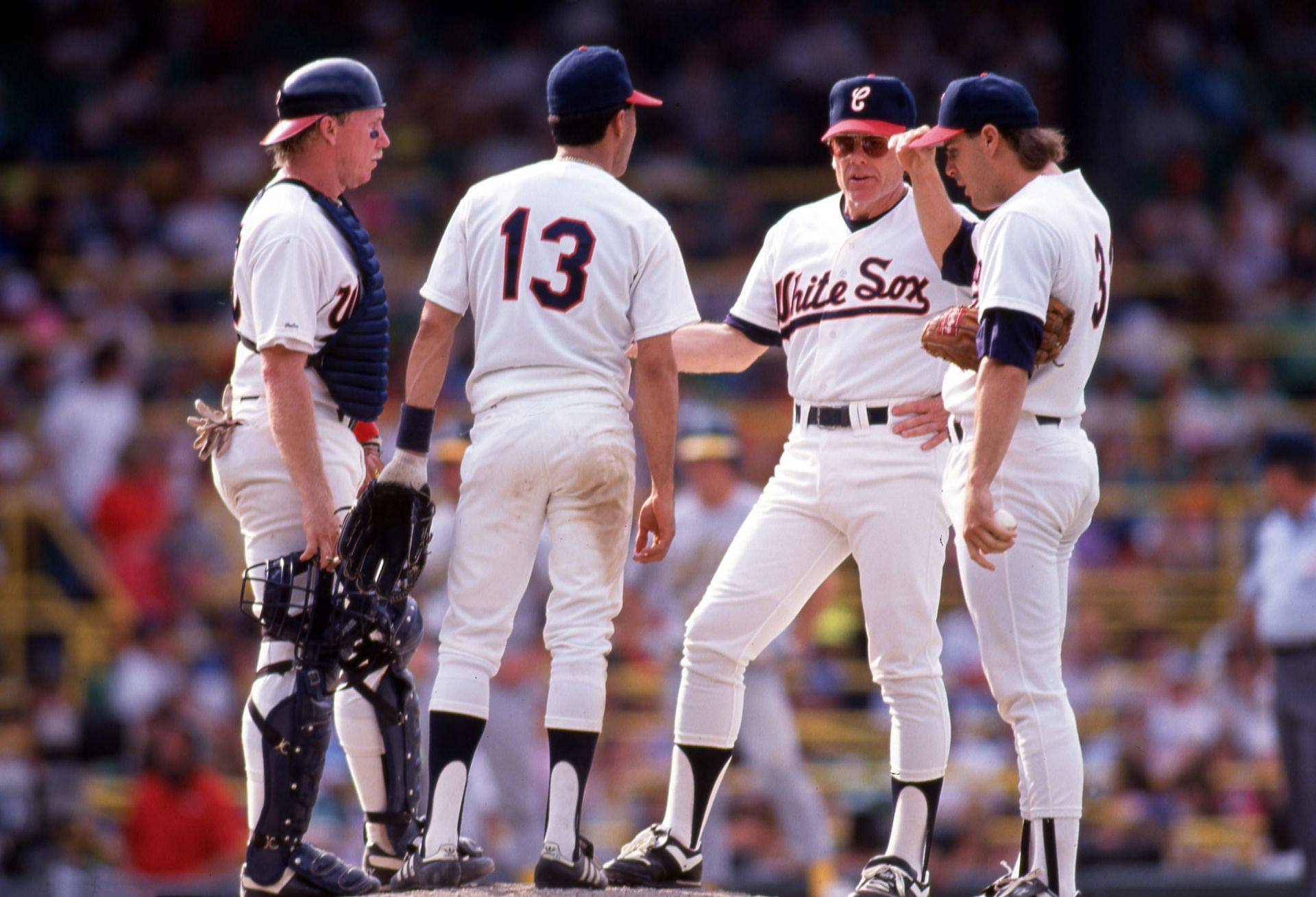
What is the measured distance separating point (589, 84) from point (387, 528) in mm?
1390

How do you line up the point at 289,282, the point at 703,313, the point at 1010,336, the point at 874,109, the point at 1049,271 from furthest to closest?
the point at 703,313 < the point at 874,109 < the point at 289,282 < the point at 1049,271 < the point at 1010,336

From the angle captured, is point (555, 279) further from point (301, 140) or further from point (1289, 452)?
point (1289, 452)

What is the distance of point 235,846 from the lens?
9445mm

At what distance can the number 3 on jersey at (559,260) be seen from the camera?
15.9 ft

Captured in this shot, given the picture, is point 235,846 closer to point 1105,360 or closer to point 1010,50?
point 1105,360

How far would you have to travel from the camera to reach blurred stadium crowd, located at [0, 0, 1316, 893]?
10.2m

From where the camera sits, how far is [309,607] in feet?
15.8

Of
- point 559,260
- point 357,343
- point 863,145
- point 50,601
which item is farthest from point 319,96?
point 50,601

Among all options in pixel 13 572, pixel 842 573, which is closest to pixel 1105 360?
pixel 842 573

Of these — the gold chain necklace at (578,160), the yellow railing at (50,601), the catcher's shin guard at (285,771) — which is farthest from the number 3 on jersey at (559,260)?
the yellow railing at (50,601)

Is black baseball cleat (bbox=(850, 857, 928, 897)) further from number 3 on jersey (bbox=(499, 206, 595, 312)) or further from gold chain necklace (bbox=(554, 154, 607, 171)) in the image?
gold chain necklace (bbox=(554, 154, 607, 171))

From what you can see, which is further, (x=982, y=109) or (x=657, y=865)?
(x=657, y=865)

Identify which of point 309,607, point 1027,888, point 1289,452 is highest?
point 1289,452

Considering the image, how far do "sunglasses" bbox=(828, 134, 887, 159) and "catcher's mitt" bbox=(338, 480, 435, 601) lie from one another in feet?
5.26
